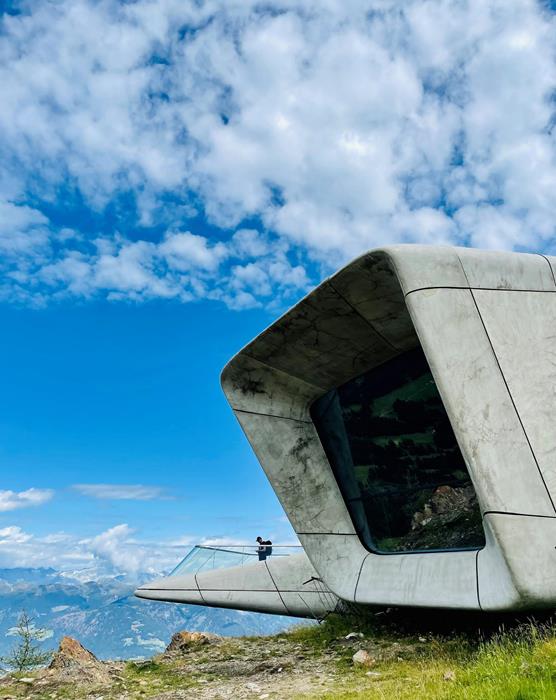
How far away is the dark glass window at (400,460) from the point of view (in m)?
11.9

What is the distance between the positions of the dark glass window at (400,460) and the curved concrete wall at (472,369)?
49cm

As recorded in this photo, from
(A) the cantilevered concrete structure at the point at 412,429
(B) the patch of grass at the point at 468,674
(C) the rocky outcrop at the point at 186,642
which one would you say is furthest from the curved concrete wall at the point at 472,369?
(C) the rocky outcrop at the point at 186,642

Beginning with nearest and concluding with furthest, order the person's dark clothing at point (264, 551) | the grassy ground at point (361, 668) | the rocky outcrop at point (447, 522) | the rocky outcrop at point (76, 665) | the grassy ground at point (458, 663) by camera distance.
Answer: the grassy ground at point (458, 663), the grassy ground at point (361, 668), the rocky outcrop at point (447, 522), the rocky outcrop at point (76, 665), the person's dark clothing at point (264, 551)

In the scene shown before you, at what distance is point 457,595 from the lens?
404 inches

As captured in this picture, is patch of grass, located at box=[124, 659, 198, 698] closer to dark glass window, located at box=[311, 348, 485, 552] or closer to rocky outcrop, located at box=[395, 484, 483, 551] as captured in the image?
dark glass window, located at box=[311, 348, 485, 552]

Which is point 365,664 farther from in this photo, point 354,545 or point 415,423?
point 415,423

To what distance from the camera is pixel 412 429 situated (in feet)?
41.6

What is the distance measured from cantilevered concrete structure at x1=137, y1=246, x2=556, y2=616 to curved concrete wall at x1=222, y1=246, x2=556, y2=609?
2 cm

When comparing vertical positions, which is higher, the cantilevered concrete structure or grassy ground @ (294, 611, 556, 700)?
the cantilevered concrete structure

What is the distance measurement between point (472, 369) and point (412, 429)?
322cm

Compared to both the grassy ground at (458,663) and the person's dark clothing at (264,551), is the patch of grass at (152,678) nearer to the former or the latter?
the grassy ground at (458,663)

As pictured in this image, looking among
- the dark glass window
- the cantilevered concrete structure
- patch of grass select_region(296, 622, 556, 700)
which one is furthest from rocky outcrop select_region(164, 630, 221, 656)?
patch of grass select_region(296, 622, 556, 700)

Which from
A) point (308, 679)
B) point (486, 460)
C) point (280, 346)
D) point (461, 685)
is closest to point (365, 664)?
point (308, 679)

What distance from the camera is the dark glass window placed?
39.1ft
